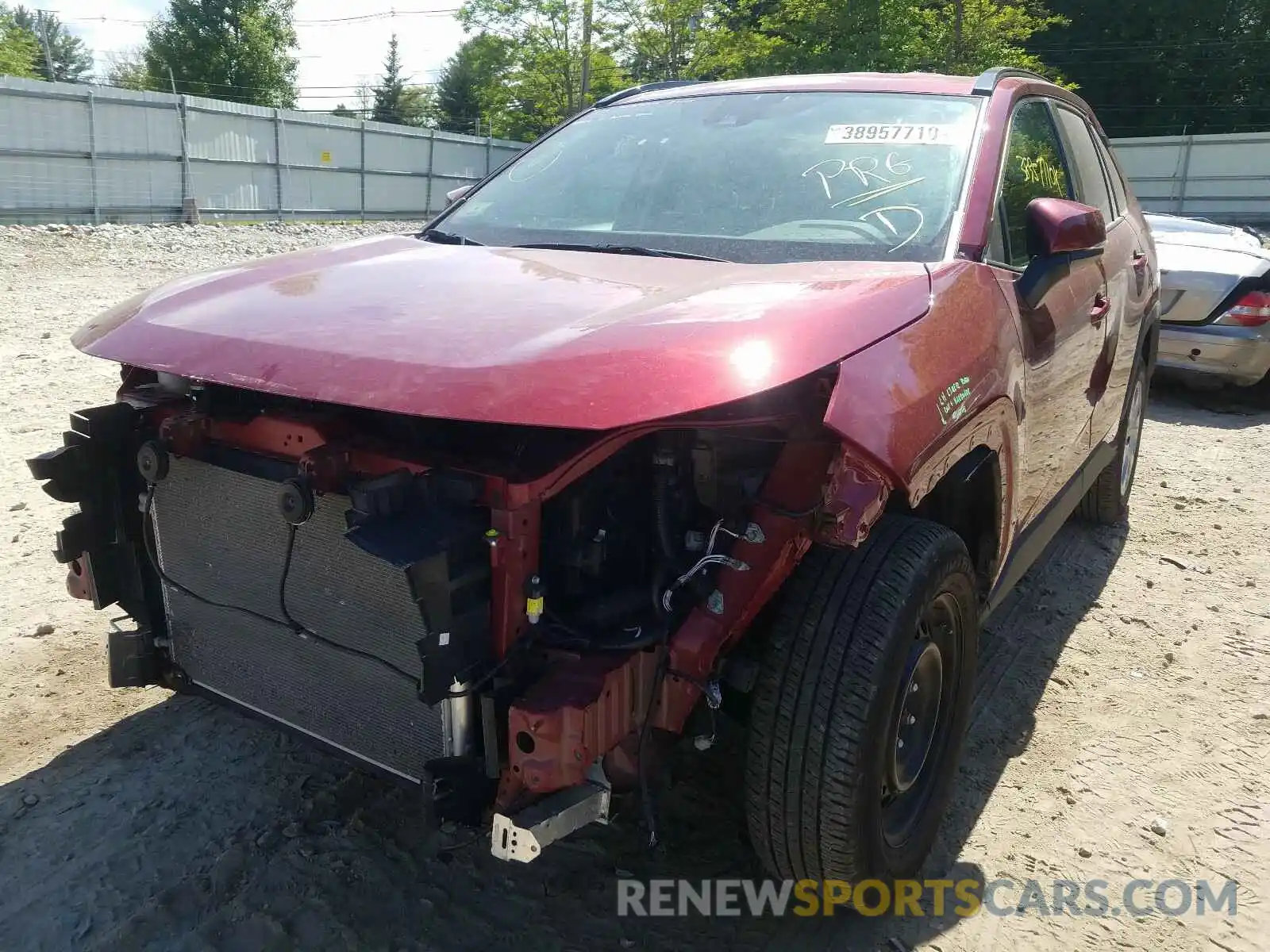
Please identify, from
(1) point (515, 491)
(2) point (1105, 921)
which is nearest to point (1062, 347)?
(2) point (1105, 921)

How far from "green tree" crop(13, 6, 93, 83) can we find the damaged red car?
6739 centimetres

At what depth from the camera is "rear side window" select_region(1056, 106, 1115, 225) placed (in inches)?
153

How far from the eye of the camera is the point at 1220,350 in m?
7.57

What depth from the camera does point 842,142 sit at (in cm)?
300

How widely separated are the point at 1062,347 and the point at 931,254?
30.7 inches

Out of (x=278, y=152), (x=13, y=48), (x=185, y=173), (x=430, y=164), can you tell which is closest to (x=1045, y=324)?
(x=185, y=173)

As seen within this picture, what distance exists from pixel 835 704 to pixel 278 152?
2315 cm

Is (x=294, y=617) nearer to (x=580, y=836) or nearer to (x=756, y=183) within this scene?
(x=580, y=836)

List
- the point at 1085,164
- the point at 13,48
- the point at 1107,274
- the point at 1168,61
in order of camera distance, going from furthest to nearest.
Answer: the point at 13,48, the point at 1168,61, the point at 1085,164, the point at 1107,274

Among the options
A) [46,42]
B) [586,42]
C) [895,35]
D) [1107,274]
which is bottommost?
[1107,274]

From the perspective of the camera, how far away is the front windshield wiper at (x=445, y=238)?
3127 mm

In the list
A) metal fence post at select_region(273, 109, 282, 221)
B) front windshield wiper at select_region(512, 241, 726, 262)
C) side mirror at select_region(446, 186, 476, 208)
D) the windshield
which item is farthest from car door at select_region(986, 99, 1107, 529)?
metal fence post at select_region(273, 109, 282, 221)

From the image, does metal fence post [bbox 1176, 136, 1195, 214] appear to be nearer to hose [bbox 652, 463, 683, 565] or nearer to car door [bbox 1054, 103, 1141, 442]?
car door [bbox 1054, 103, 1141, 442]
